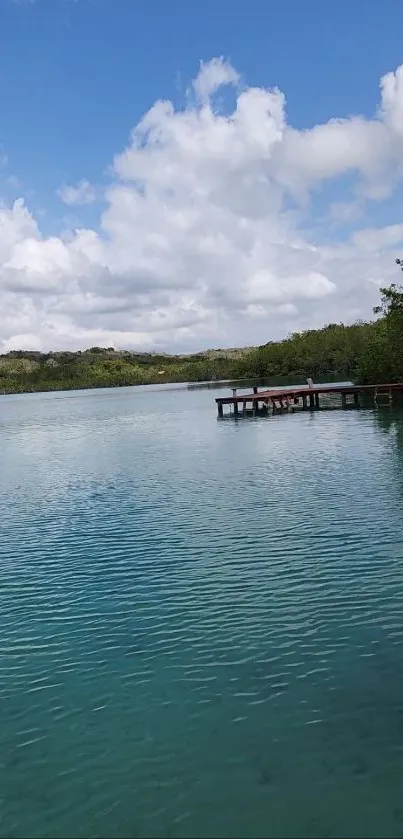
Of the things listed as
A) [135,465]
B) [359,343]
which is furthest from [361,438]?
[359,343]

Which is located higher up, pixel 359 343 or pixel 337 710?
pixel 359 343

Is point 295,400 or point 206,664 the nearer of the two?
point 206,664

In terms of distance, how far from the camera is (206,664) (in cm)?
1215

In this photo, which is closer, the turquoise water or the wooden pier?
the turquoise water

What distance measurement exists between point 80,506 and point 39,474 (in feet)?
34.9

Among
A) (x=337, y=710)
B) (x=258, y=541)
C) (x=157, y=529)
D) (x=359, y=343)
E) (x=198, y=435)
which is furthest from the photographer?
(x=359, y=343)

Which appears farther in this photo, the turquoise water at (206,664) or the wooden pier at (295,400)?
the wooden pier at (295,400)

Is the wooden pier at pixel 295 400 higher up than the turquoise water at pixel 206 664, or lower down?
higher up

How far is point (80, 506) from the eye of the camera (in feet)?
89.7

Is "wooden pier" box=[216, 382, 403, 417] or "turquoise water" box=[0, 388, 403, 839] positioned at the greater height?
"wooden pier" box=[216, 382, 403, 417]

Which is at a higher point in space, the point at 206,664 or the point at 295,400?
the point at 295,400

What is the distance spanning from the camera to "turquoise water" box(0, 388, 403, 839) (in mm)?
8477

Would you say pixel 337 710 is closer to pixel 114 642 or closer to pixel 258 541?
pixel 114 642

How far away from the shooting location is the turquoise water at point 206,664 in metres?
8.48
